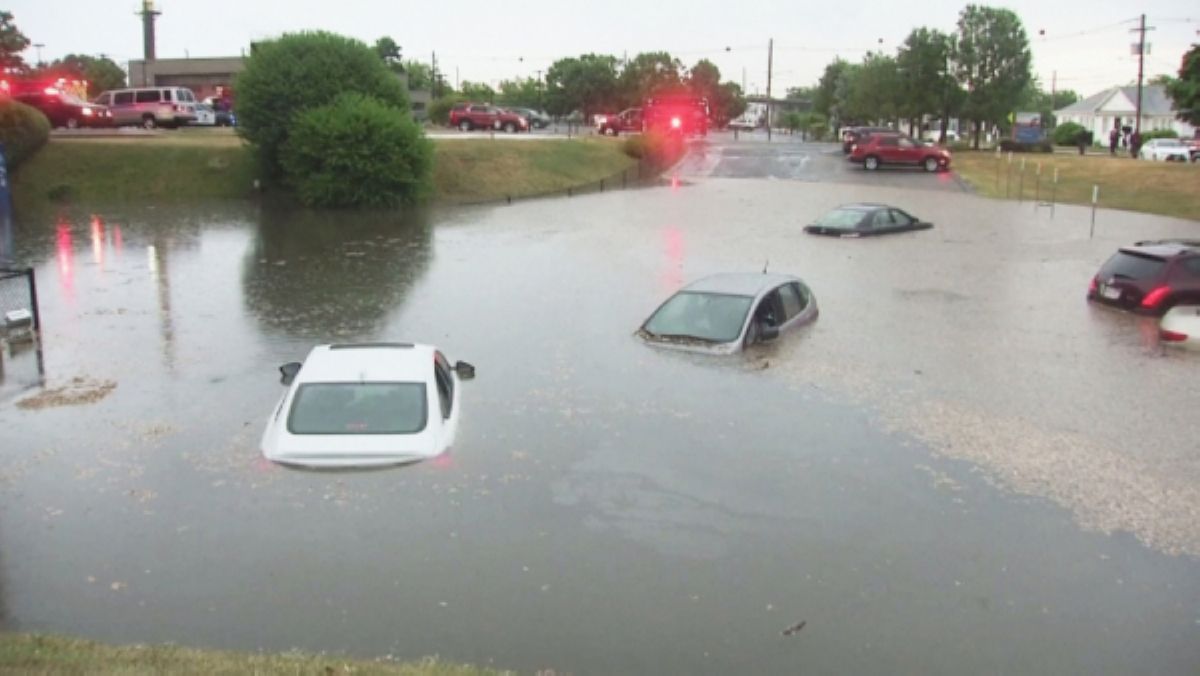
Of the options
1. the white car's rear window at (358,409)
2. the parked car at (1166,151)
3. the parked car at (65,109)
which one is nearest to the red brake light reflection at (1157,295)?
the white car's rear window at (358,409)

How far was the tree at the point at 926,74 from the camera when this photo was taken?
67.8 m

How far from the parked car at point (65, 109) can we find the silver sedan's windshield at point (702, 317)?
4408 cm

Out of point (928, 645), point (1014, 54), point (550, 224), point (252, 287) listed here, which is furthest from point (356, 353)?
point (1014, 54)

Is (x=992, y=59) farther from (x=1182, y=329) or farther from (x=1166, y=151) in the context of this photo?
(x=1182, y=329)

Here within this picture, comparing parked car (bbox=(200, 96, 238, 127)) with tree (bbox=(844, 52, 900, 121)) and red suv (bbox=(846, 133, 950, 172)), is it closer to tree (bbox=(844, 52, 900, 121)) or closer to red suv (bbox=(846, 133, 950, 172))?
red suv (bbox=(846, 133, 950, 172))

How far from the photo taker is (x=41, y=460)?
11.9 meters

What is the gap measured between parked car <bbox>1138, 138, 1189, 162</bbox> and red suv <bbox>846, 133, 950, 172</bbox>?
11.9 meters

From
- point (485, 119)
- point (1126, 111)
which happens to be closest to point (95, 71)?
point (485, 119)

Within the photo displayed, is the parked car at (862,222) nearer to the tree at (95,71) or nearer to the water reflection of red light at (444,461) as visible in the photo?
the water reflection of red light at (444,461)

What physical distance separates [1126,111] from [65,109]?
284ft

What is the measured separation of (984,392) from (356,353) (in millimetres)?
8425

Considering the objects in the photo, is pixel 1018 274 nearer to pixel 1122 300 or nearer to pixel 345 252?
pixel 1122 300

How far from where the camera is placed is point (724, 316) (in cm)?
1678

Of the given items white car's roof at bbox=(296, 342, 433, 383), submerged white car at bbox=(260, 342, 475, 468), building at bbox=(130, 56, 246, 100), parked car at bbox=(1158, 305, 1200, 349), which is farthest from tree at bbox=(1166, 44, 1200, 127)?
building at bbox=(130, 56, 246, 100)
